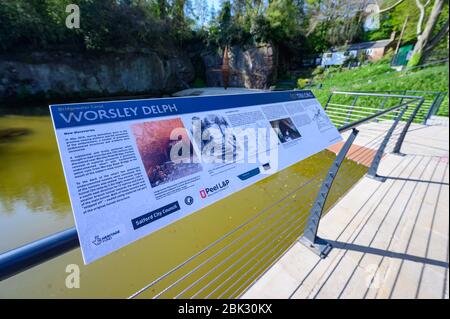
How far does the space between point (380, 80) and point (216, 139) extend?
12.8 meters

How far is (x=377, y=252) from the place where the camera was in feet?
4.98

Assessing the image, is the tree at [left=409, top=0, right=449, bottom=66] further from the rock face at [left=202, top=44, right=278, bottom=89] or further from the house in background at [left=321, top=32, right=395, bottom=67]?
the rock face at [left=202, top=44, right=278, bottom=89]

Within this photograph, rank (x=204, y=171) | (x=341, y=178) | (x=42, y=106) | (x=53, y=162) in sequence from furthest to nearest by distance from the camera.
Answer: (x=42, y=106)
(x=53, y=162)
(x=341, y=178)
(x=204, y=171)

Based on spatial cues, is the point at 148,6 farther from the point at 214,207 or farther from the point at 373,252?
the point at 373,252

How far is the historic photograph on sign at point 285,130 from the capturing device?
140cm

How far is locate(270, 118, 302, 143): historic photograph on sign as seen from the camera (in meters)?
1.40

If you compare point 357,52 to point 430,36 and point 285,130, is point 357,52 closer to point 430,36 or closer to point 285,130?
point 430,36

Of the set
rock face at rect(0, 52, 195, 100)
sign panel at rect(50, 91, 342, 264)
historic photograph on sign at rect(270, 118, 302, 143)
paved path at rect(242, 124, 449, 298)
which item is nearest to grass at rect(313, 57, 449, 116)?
paved path at rect(242, 124, 449, 298)

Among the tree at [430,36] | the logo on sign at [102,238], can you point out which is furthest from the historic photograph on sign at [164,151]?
the tree at [430,36]

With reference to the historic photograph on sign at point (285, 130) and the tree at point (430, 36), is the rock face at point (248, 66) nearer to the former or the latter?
the tree at point (430, 36)

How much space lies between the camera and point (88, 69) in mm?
12344

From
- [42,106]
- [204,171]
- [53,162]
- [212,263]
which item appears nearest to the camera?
[204,171]
